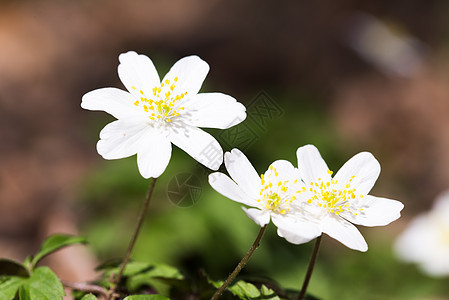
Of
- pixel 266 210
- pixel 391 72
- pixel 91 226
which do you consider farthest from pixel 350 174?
pixel 391 72

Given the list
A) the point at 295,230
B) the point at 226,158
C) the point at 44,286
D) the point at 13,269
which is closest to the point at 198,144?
the point at 226,158

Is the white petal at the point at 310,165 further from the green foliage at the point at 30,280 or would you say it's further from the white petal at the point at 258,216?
the green foliage at the point at 30,280

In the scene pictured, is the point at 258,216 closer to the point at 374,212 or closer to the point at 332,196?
the point at 332,196

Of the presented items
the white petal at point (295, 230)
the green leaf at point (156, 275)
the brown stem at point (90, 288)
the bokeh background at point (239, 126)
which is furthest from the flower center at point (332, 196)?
the brown stem at point (90, 288)

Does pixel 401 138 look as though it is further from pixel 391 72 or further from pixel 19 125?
pixel 19 125

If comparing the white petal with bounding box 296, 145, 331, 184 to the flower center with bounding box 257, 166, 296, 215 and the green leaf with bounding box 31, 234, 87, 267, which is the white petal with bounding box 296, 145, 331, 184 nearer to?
the flower center with bounding box 257, 166, 296, 215

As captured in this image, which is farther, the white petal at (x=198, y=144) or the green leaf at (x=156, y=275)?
the green leaf at (x=156, y=275)

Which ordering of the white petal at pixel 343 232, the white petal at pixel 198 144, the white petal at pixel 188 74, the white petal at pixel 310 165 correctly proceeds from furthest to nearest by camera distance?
the white petal at pixel 188 74, the white petal at pixel 310 165, the white petal at pixel 198 144, the white petal at pixel 343 232

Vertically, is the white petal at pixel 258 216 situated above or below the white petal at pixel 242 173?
below
